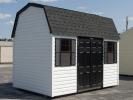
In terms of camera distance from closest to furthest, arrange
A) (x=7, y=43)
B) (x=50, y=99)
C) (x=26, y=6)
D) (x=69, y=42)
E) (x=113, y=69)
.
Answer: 1. (x=50, y=99)
2. (x=69, y=42)
3. (x=26, y=6)
4. (x=113, y=69)
5. (x=7, y=43)

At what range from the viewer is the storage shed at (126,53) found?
69.8 feet

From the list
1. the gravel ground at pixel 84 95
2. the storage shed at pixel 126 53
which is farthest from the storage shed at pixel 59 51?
the storage shed at pixel 126 53

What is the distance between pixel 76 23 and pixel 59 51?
6.34ft

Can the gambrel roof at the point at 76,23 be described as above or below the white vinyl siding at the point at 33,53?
above

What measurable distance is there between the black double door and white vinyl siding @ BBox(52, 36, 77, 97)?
44 cm

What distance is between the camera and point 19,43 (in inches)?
535

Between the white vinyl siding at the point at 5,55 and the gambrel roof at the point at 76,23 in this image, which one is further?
the white vinyl siding at the point at 5,55

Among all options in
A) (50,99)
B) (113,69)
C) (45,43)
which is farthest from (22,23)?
(113,69)

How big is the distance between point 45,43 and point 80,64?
86.4 inches

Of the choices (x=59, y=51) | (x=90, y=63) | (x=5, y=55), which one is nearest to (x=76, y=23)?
(x=59, y=51)

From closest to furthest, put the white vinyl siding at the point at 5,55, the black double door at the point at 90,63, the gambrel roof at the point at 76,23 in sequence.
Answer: the gambrel roof at the point at 76,23, the black double door at the point at 90,63, the white vinyl siding at the point at 5,55

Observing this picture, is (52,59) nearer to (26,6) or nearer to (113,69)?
(26,6)

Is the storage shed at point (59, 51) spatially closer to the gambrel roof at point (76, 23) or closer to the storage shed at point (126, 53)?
the gambrel roof at point (76, 23)

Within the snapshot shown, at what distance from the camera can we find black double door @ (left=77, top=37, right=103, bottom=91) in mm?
12844
